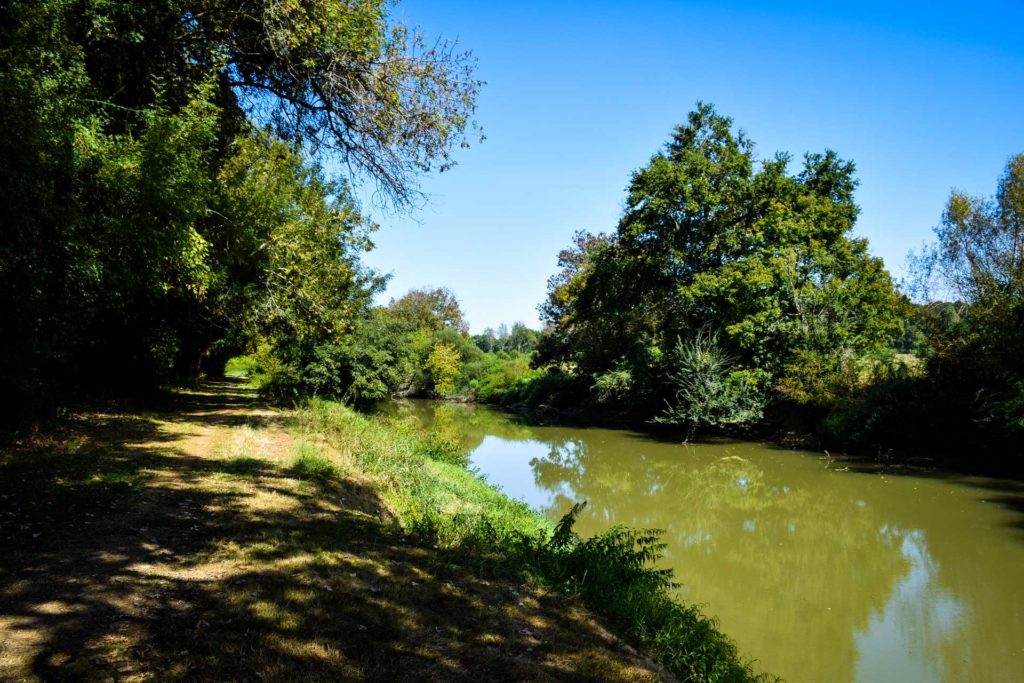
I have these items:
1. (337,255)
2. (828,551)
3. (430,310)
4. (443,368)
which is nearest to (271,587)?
(828,551)

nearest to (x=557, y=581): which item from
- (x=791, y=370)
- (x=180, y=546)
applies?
(x=180, y=546)

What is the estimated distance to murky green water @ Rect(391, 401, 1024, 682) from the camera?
22.7ft

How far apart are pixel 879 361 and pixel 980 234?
1576 centimetres

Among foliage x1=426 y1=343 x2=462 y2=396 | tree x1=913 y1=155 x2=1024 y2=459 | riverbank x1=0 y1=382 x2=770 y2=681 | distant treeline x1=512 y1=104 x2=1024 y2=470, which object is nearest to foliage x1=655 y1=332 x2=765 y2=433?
distant treeline x1=512 y1=104 x2=1024 y2=470

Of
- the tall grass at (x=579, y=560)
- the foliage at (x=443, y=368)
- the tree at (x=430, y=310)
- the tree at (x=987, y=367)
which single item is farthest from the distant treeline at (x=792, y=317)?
the tree at (x=430, y=310)

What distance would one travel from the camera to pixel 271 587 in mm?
4453

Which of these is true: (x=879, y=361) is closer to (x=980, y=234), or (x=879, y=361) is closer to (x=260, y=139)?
(x=980, y=234)

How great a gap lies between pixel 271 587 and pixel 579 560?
349cm

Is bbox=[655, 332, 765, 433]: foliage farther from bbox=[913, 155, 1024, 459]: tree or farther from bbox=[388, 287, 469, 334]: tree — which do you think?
bbox=[388, 287, 469, 334]: tree

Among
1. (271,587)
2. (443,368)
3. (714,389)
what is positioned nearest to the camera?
(271,587)

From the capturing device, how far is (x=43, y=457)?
7.90m

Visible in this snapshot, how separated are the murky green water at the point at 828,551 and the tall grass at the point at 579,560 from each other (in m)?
1.41

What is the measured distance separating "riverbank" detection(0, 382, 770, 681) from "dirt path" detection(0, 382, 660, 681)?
15 mm

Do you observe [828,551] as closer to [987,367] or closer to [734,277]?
[987,367]
